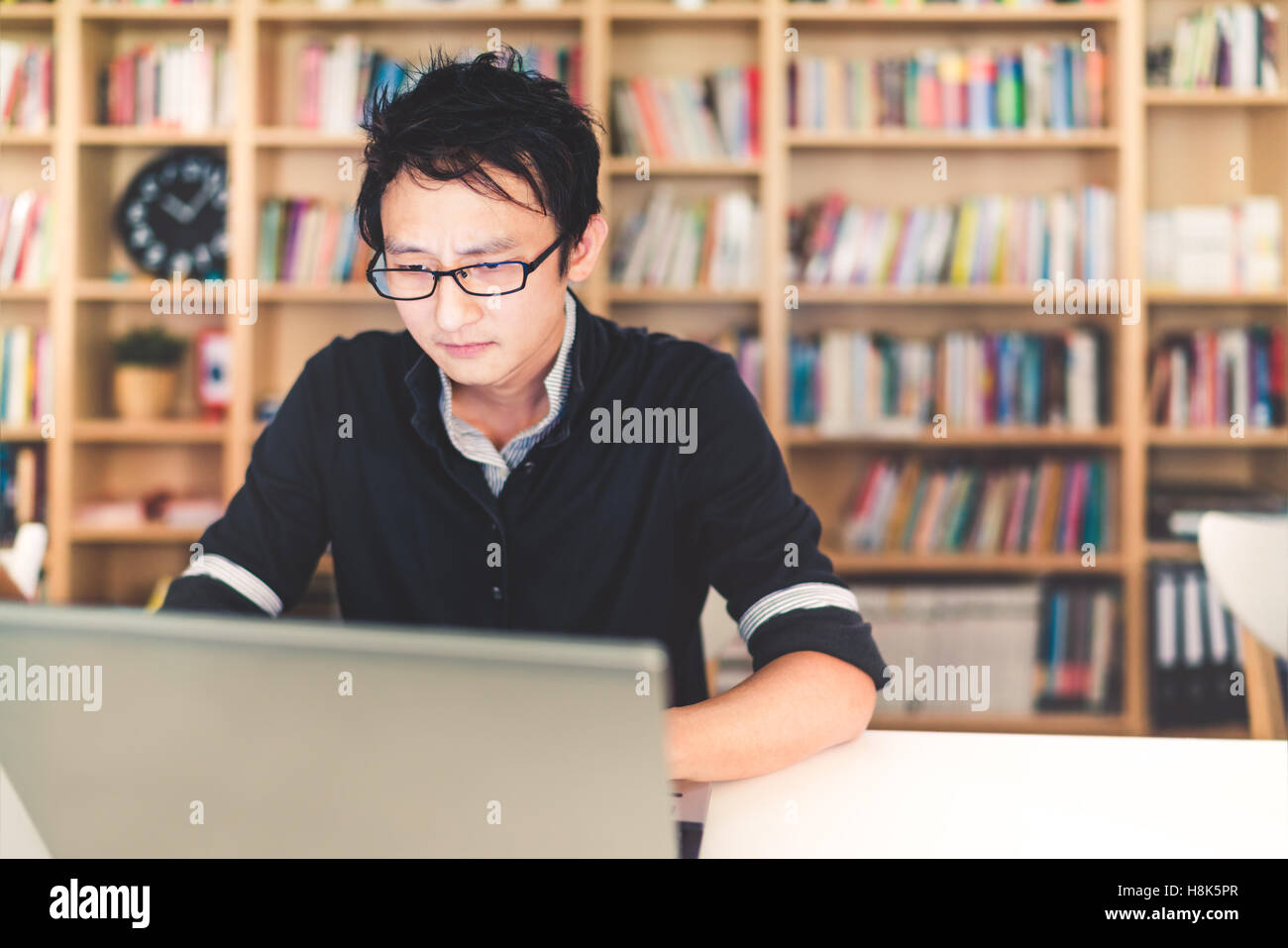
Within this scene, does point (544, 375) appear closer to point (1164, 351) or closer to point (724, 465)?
point (724, 465)

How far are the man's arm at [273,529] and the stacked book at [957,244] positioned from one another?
187 centimetres

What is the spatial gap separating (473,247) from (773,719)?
557 millimetres

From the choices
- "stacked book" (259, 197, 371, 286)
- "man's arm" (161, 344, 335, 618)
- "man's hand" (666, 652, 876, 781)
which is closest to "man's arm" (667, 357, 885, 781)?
A: "man's hand" (666, 652, 876, 781)

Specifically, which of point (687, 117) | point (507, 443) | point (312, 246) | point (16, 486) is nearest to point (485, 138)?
point (507, 443)

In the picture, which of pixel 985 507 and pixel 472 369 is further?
pixel 985 507

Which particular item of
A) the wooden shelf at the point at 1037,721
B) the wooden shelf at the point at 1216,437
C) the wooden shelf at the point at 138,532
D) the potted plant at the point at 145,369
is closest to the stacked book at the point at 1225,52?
the wooden shelf at the point at 1216,437

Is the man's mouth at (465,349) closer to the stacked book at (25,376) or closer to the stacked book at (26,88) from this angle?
the stacked book at (25,376)

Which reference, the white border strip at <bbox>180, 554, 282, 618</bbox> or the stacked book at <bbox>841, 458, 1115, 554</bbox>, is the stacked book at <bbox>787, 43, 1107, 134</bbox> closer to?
the stacked book at <bbox>841, 458, 1115, 554</bbox>

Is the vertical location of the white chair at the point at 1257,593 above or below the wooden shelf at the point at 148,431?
below

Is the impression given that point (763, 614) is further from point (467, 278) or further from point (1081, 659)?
point (1081, 659)

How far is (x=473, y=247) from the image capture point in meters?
1.06

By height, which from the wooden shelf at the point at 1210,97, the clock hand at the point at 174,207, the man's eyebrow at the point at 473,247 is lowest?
the man's eyebrow at the point at 473,247

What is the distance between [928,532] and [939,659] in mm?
354

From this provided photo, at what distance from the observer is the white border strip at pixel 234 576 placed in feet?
3.75
